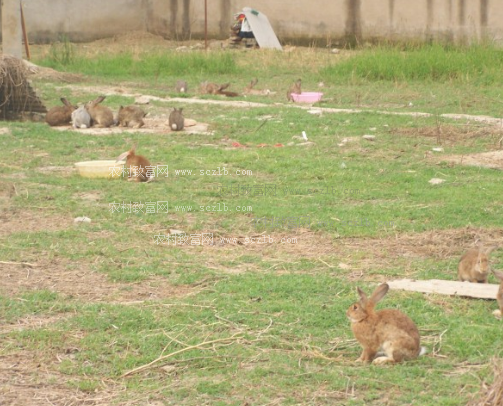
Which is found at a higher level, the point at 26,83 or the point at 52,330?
the point at 26,83

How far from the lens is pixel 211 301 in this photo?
6.32 m

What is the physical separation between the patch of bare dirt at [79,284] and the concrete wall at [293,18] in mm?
14426

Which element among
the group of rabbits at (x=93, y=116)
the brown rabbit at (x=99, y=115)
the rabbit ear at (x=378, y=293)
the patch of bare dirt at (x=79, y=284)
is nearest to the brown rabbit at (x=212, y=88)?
the group of rabbits at (x=93, y=116)

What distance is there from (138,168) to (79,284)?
11.2 ft

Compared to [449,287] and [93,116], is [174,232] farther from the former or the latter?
[93,116]

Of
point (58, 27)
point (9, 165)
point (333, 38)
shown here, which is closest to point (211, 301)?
point (9, 165)

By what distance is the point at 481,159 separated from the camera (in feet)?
36.8

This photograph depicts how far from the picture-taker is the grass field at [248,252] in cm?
513

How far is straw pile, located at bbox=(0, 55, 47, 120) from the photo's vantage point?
13.7 meters

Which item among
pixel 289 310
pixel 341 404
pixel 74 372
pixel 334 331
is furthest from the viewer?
pixel 289 310

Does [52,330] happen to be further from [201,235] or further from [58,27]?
[58,27]

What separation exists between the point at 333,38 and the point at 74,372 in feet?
58.2

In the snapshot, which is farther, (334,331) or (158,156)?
(158,156)

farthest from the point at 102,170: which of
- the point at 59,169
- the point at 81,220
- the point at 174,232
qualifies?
the point at 174,232
